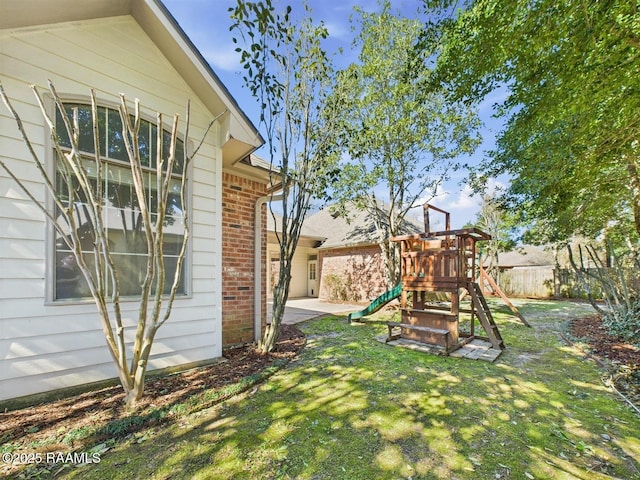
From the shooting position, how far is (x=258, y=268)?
214 inches

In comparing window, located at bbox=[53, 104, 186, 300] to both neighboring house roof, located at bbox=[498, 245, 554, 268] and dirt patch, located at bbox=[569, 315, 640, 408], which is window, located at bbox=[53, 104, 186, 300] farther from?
neighboring house roof, located at bbox=[498, 245, 554, 268]

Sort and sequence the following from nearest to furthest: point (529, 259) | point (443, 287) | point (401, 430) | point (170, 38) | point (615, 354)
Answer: point (401, 430) → point (170, 38) → point (615, 354) → point (443, 287) → point (529, 259)

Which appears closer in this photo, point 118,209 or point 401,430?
point 401,430

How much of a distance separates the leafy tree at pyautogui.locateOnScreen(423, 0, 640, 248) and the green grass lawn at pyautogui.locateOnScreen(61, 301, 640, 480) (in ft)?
12.3

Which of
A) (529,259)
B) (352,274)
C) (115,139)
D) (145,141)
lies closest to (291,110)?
(145,141)

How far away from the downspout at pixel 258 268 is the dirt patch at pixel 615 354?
17.1 ft

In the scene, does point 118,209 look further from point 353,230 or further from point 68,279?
point 353,230

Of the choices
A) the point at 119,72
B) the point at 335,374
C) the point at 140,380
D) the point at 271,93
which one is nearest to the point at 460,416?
the point at 335,374

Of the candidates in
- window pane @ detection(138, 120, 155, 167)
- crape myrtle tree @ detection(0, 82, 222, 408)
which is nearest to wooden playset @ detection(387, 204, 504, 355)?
crape myrtle tree @ detection(0, 82, 222, 408)

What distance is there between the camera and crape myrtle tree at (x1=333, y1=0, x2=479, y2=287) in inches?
353

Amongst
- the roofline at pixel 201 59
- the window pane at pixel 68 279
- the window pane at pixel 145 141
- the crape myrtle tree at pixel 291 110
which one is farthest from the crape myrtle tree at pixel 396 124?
the window pane at pixel 68 279

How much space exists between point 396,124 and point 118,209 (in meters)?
8.03

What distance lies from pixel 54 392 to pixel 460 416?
4362 millimetres

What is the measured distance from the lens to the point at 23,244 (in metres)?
2.96
